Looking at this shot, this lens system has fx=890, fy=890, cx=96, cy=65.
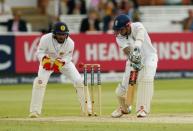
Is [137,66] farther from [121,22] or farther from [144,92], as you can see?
[121,22]

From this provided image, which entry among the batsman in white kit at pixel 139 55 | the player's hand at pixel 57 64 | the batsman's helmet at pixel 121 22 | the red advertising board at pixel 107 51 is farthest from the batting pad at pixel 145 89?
the red advertising board at pixel 107 51

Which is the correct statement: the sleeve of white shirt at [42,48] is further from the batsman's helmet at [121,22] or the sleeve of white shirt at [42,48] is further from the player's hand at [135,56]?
the player's hand at [135,56]

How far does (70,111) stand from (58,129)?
3.90 metres

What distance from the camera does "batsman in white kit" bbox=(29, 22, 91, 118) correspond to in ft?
49.6

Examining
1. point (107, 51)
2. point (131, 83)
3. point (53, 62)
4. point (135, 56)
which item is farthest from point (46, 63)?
point (107, 51)

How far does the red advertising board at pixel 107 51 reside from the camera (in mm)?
24438

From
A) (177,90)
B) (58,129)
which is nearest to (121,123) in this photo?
(58,129)

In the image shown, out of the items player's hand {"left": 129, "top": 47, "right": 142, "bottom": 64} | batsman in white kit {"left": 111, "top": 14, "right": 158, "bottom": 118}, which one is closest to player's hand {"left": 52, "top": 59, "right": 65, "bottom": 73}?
batsman in white kit {"left": 111, "top": 14, "right": 158, "bottom": 118}

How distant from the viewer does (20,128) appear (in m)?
13.0

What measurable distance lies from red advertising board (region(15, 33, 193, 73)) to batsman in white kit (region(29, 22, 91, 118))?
8.97 m

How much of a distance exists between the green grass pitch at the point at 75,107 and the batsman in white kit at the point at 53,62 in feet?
1.26

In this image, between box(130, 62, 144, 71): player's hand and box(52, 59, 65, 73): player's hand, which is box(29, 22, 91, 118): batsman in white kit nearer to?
box(52, 59, 65, 73): player's hand

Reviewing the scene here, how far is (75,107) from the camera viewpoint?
17.8 meters

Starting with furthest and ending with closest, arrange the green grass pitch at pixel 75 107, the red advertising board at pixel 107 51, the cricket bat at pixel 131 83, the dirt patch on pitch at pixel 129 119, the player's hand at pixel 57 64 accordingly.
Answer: the red advertising board at pixel 107 51 < the player's hand at pixel 57 64 < the cricket bat at pixel 131 83 < the dirt patch on pitch at pixel 129 119 < the green grass pitch at pixel 75 107
